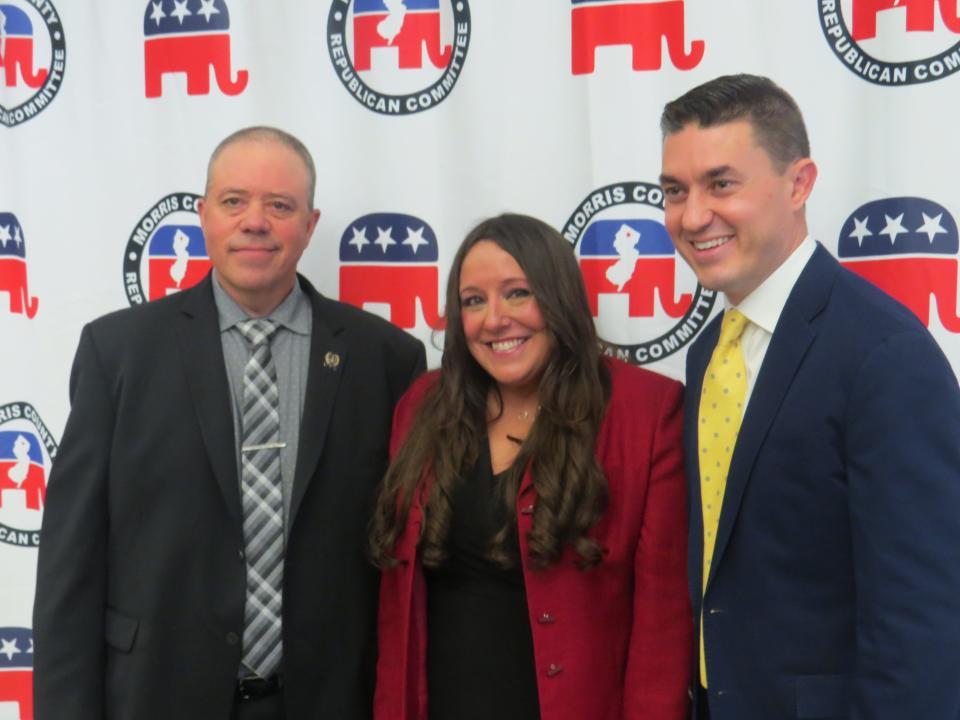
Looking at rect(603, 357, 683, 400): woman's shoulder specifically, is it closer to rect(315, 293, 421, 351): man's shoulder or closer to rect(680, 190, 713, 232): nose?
rect(680, 190, 713, 232): nose

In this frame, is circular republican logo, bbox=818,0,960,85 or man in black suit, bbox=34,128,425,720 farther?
circular republican logo, bbox=818,0,960,85

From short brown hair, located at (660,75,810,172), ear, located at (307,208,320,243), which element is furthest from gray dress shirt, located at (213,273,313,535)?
short brown hair, located at (660,75,810,172)

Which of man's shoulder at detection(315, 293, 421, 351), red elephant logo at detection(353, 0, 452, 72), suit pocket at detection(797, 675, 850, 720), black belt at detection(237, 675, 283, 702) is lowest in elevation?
black belt at detection(237, 675, 283, 702)

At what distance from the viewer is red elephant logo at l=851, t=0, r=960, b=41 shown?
6.74ft

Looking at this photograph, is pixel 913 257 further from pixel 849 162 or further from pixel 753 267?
pixel 753 267

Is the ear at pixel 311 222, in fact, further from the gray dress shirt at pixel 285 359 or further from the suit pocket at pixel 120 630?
the suit pocket at pixel 120 630

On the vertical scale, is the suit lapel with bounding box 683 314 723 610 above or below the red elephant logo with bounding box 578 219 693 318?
below

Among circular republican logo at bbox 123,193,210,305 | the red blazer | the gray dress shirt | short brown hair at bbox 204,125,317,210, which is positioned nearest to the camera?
the red blazer

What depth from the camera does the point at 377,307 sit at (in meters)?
2.44

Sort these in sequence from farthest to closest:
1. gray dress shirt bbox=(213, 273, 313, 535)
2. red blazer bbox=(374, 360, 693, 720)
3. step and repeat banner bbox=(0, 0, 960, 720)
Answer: step and repeat banner bbox=(0, 0, 960, 720)
gray dress shirt bbox=(213, 273, 313, 535)
red blazer bbox=(374, 360, 693, 720)

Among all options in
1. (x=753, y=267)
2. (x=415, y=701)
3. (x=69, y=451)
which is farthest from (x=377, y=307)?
(x=753, y=267)

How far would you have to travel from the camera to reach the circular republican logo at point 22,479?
8.57ft

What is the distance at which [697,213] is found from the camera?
1.53m

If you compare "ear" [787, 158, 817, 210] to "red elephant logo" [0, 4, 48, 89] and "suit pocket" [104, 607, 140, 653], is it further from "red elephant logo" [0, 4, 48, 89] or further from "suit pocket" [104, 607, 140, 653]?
"red elephant logo" [0, 4, 48, 89]
